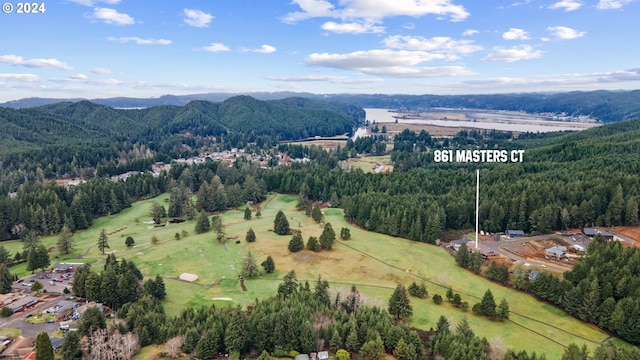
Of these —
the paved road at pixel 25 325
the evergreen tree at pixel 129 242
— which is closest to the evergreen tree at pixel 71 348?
the paved road at pixel 25 325

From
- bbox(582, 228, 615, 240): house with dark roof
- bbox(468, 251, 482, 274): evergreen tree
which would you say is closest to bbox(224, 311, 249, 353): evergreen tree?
bbox(468, 251, 482, 274): evergreen tree

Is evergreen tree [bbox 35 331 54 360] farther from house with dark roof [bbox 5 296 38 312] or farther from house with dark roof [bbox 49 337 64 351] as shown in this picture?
house with dark roof [bbox 5 296 38 312]

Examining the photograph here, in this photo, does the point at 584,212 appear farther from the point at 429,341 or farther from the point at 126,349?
the point at 126,349

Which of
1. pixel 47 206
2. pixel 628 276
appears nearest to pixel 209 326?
pixel 628 276

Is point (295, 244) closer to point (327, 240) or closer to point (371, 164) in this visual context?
point (327, 240)

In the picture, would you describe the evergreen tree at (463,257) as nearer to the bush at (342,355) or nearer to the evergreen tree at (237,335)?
the bush at (342,355)
